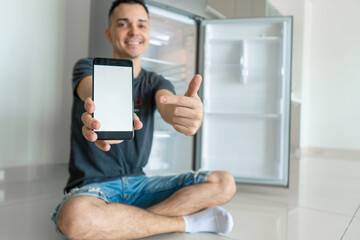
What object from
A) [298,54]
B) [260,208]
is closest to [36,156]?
[260,208]

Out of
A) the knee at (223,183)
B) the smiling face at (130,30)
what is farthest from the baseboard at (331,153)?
the smiling face at (130,30)

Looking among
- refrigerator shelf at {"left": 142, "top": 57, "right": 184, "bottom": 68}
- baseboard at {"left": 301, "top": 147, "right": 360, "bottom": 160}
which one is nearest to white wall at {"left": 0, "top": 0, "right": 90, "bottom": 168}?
refrigerator shelf at {"left": 142, "top": 57, "right": 184, "bottom": 68}

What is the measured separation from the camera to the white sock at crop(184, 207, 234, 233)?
1.11m

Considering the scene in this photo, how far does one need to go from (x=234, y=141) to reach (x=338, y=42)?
3.35 metres

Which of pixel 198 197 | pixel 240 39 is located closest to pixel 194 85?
pixel 198 197

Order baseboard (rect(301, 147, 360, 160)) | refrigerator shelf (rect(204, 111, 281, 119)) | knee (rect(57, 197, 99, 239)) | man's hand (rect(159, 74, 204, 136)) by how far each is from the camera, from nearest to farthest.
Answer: man's hand (rect(159, 74, 204, 136)), knee (rect(57, 197, 99, 239)), refrigerator shelf (rect(204, 111, 281, 119)), baseboard (rect(301, 147, 360, 160))

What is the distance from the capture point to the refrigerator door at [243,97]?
207 cm

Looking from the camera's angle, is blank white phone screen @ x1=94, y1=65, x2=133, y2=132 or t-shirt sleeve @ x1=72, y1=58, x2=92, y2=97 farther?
t-shirt sleeve @ x1=72, y1=58, x2=92, y2=97

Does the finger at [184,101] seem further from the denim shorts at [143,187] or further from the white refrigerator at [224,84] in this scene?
the white refrigerator at [224,84]

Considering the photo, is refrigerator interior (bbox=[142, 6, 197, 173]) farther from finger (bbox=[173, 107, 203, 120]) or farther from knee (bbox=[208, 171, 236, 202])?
finger (bbox=[173, 107, 203, 120])

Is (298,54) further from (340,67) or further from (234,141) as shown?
(234,141)

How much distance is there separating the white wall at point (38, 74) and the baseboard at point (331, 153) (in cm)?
348

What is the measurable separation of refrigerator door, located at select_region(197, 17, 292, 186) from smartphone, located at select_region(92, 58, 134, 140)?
1.41 meters

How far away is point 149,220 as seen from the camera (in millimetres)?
1021
